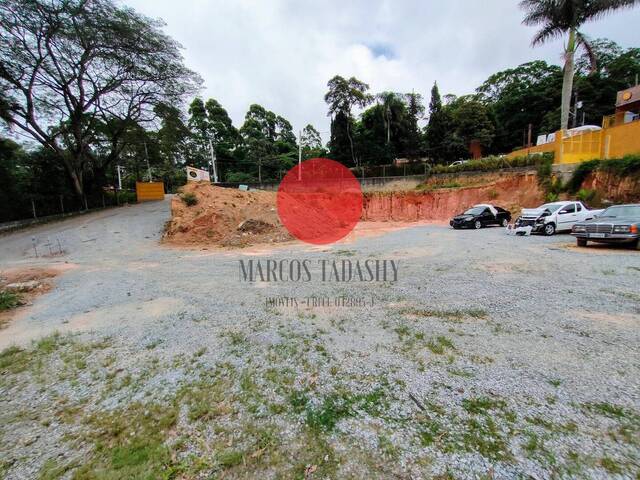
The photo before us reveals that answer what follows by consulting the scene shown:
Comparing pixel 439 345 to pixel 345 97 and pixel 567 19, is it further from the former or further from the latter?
Answer: pixel 345 97

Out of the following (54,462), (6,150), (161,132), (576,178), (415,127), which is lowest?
(54,462)

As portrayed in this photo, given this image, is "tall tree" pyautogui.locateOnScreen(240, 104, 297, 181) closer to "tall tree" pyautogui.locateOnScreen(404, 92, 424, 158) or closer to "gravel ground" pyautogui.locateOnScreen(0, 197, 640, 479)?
"tall tree" pyautogui.locateOnScreen(404, 92, 424, 158)

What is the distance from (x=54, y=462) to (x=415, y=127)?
35.5 metres

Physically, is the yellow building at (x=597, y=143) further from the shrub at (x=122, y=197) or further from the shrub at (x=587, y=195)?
the shrub at (x=122, y=197)

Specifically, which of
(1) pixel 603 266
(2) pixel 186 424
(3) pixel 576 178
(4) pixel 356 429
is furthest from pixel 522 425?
(3) pixel 576 178

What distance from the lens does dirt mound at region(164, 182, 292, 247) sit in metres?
12.1

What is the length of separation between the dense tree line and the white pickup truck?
40.3 ft

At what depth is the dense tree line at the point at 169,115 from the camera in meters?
15.8

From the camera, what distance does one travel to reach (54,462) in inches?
74.0

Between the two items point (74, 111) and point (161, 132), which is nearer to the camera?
point (74, 111)

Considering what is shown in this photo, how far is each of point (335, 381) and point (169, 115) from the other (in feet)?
81.6

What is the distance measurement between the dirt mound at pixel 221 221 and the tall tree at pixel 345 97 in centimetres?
2013

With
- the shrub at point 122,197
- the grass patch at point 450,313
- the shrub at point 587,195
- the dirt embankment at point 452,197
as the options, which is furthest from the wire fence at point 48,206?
the shrub at point 587,195

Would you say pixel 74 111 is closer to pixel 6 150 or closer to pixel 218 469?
pixel 6 150
